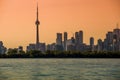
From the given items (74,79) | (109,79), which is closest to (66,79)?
(74,79)

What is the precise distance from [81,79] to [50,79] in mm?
5270

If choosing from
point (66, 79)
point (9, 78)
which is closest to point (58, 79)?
point (66, 79)

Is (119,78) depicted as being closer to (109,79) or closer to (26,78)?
(109,79)

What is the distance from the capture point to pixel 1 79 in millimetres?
95688

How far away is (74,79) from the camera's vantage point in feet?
317

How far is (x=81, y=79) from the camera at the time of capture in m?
96.0

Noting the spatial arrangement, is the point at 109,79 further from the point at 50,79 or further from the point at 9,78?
the point at 9,78

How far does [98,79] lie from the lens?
9706cm

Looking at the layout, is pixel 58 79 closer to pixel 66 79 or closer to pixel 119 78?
pixel 66 79

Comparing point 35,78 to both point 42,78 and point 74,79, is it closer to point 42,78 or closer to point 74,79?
point 42,78

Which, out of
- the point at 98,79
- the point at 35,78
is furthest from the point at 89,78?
the point at 35,78

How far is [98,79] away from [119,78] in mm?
4048

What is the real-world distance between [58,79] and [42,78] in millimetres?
3871

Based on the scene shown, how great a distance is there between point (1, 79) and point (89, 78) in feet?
49.9
